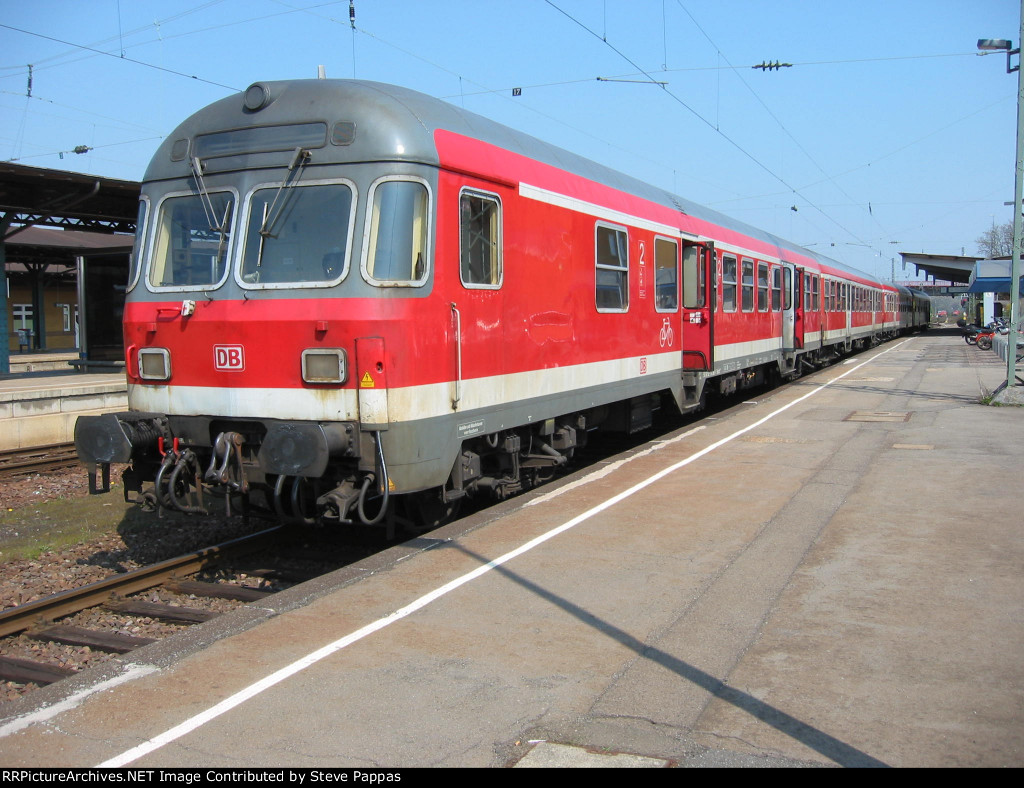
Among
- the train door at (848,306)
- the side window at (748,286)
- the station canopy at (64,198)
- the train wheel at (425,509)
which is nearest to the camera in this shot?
the train wheel at (425,509)

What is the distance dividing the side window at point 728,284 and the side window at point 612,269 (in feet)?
15.9

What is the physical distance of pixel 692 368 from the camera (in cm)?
1311

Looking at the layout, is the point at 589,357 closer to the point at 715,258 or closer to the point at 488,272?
the point at 488,272

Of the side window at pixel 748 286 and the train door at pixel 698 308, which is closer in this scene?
the train door at pixel 698 308

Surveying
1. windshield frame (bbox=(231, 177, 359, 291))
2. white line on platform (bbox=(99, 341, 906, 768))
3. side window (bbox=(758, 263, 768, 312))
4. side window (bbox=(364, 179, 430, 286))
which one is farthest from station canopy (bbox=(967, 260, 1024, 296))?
windshield frame (bbox=(231, 177, 359, 291))

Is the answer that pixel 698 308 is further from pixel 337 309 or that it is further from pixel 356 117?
pixel 337 309

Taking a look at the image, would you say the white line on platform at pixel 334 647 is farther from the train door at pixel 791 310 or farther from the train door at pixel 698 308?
the train door at pixel 791 310

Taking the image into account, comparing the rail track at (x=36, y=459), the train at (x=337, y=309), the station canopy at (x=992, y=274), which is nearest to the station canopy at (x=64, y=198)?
the rail track at (x=36, y=459)

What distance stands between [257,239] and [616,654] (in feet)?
13.1

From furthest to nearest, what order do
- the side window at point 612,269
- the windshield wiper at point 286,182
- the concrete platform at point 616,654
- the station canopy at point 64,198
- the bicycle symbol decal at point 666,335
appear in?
the station canopy at point 64,198 → the bicycle symbol decal at point 666,335 → the side window at point 612,269 → the windshield wiper at point 286,182 → the concrete platform at point 616,654

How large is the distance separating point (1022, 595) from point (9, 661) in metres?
6.28

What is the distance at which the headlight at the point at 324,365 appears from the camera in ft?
19.7

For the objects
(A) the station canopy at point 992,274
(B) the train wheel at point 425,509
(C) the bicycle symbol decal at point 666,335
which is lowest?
(B) the train wheel at point 425,509

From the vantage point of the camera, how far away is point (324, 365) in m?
6.08
